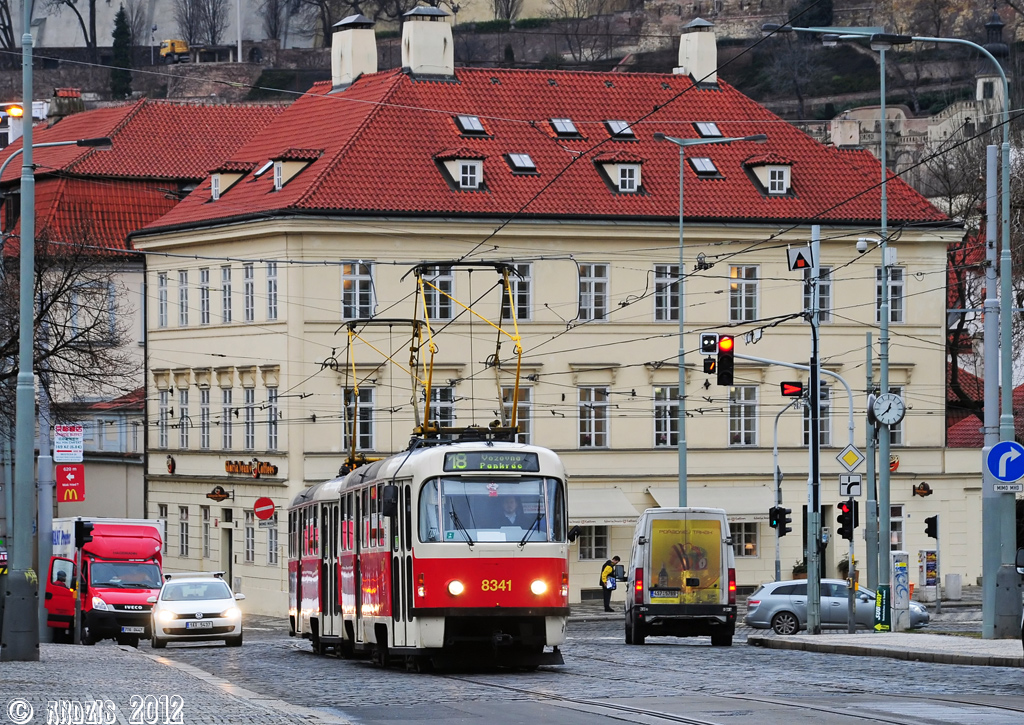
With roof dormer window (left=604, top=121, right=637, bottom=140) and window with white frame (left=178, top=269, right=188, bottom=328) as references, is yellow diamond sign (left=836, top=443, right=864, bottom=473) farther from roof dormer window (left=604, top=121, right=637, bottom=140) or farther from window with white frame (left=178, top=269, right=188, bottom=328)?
Result: window with white frame (left=178, top=269, right=188, bottom=328)

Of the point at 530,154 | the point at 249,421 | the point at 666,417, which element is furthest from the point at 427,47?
the point at 666,417

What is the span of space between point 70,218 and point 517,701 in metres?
51.4

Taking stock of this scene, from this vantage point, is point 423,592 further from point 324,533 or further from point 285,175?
point 285,175

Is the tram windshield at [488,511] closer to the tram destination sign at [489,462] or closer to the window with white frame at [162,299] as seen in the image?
the tram destination sign at [489,462]

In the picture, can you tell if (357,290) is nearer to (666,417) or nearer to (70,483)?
(666,417)

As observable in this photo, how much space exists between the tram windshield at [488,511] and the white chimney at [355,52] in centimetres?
4030

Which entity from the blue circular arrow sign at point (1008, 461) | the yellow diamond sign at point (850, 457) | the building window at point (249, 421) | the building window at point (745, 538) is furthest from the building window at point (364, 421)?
the blue circular arrow sign at point (1008, 461)

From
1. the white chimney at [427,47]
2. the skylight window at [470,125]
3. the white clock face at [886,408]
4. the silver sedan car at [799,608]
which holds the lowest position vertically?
the silver sedan car at [799,608]

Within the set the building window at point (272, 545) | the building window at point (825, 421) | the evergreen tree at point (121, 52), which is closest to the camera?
the building window at point (272, 545)

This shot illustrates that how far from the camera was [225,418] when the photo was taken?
60.7 m

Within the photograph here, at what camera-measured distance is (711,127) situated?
63.0 m

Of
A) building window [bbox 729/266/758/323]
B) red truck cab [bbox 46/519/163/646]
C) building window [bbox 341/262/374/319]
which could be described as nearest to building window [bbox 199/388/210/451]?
building window [bbox 341/262/374/319]

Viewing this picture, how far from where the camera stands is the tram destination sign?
998 inches

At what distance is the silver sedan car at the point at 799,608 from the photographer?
4344cm
